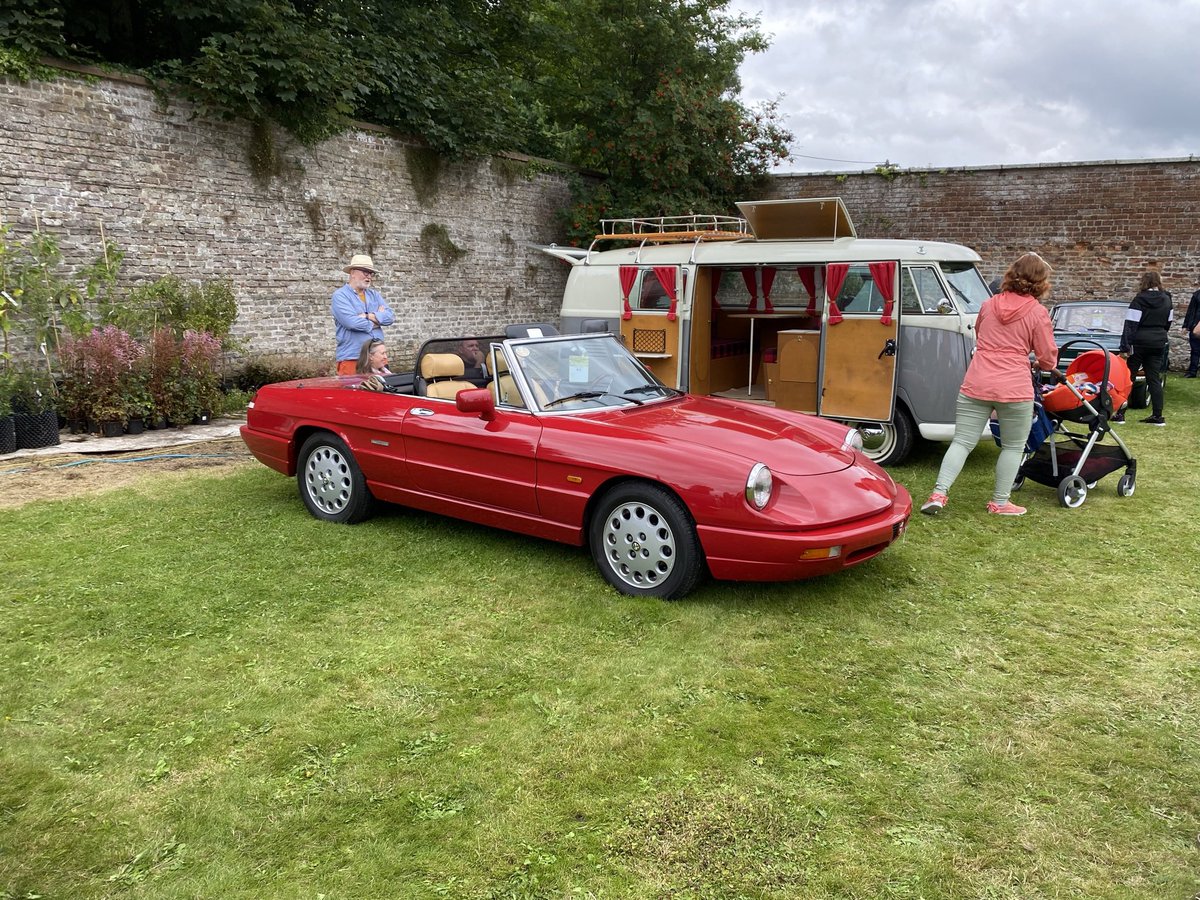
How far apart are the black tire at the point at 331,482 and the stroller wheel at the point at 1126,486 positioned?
20.1 ft

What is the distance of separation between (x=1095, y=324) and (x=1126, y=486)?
7.24m

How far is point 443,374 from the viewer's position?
621 centimetres

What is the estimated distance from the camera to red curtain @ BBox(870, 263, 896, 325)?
312 inches

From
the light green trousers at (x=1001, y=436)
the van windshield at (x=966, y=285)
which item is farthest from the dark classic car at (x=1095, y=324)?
the light green trousers at (x=1001, y=436)

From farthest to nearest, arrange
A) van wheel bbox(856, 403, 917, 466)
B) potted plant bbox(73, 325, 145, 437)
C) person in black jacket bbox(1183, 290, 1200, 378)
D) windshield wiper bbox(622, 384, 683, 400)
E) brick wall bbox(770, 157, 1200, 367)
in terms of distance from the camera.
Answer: brick wall bbox(770, 157, 1200, 367), person in black jacket bbox(1183, 290, 1200, 378), potted plant bbox(73, 325, 145, 437), van wheel bbox(856, 403, 917, 466), windshield wiper bbox(622, 384, 683, 400)

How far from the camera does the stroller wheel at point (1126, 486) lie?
22.7ft

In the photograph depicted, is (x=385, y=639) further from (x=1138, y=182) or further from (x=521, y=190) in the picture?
(x=1138, y=182)

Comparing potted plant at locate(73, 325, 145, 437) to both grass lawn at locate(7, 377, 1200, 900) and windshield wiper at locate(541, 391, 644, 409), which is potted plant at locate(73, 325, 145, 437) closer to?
grass lawn at locate(7, 377, 1200, 900)

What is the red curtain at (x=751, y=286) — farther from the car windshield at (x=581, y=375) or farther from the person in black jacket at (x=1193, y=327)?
the person in black jacket at (x=1193, y=327)

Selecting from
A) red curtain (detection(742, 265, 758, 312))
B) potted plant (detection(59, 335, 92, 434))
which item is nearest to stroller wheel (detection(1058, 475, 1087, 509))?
red curtain (detection(742, 265, 758, 312))

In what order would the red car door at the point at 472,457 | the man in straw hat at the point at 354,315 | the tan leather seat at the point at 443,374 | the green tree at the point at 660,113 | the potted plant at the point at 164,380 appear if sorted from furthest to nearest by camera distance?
the green tree at the point at 660,113 < the potted plant at the point at 164,380 < the man in straw hat at the point at 354,315 < the tan leather seat at the point at 443,374 < the red car door at the point at 472,457

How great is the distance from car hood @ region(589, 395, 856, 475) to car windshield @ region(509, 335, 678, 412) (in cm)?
19

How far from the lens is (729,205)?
18.8 metres

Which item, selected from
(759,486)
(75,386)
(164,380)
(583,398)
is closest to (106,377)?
(75,386)
